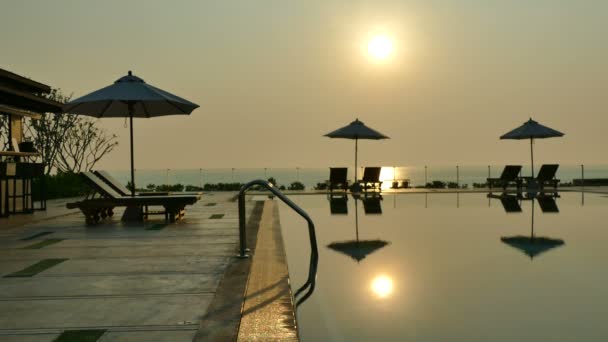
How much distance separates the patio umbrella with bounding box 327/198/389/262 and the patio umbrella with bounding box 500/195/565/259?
5.55 ft

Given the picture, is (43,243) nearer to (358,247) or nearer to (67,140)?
(358,247)

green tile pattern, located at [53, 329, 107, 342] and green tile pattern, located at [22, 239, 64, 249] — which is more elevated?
green tile pattern, located at [22, 239, 64, 249]

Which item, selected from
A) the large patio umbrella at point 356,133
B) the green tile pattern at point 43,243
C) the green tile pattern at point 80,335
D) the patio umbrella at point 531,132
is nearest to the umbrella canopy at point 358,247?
the green tile pattern at point 80,335

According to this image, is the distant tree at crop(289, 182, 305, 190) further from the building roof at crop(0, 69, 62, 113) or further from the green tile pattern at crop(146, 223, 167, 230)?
the green tile pattern at crop(146, 223, 167, 230)

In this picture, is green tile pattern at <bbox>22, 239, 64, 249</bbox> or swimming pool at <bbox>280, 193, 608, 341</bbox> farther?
green tile pattern at <bbox>22, 239, 64, 249</bbox>

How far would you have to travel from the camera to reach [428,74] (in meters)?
24.2

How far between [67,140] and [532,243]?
25875 millimetres

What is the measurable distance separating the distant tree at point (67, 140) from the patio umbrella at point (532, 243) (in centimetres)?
2424

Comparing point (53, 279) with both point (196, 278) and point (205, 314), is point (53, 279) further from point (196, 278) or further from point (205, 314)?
point (205, 314)

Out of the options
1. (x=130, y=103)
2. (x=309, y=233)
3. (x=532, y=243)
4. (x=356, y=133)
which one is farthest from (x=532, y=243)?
(x=356, y=133)

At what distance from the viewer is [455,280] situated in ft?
15.6

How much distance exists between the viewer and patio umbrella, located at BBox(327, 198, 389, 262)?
629 centimetres

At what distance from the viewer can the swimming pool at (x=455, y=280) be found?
3.37 metres

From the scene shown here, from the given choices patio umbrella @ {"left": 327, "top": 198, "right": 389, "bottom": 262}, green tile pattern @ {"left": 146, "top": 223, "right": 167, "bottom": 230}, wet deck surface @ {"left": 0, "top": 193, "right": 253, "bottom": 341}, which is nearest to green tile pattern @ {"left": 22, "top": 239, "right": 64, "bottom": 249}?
wet deck surface @ {"left": 0, "top": 193, "right": 253, "bottom": 341}
